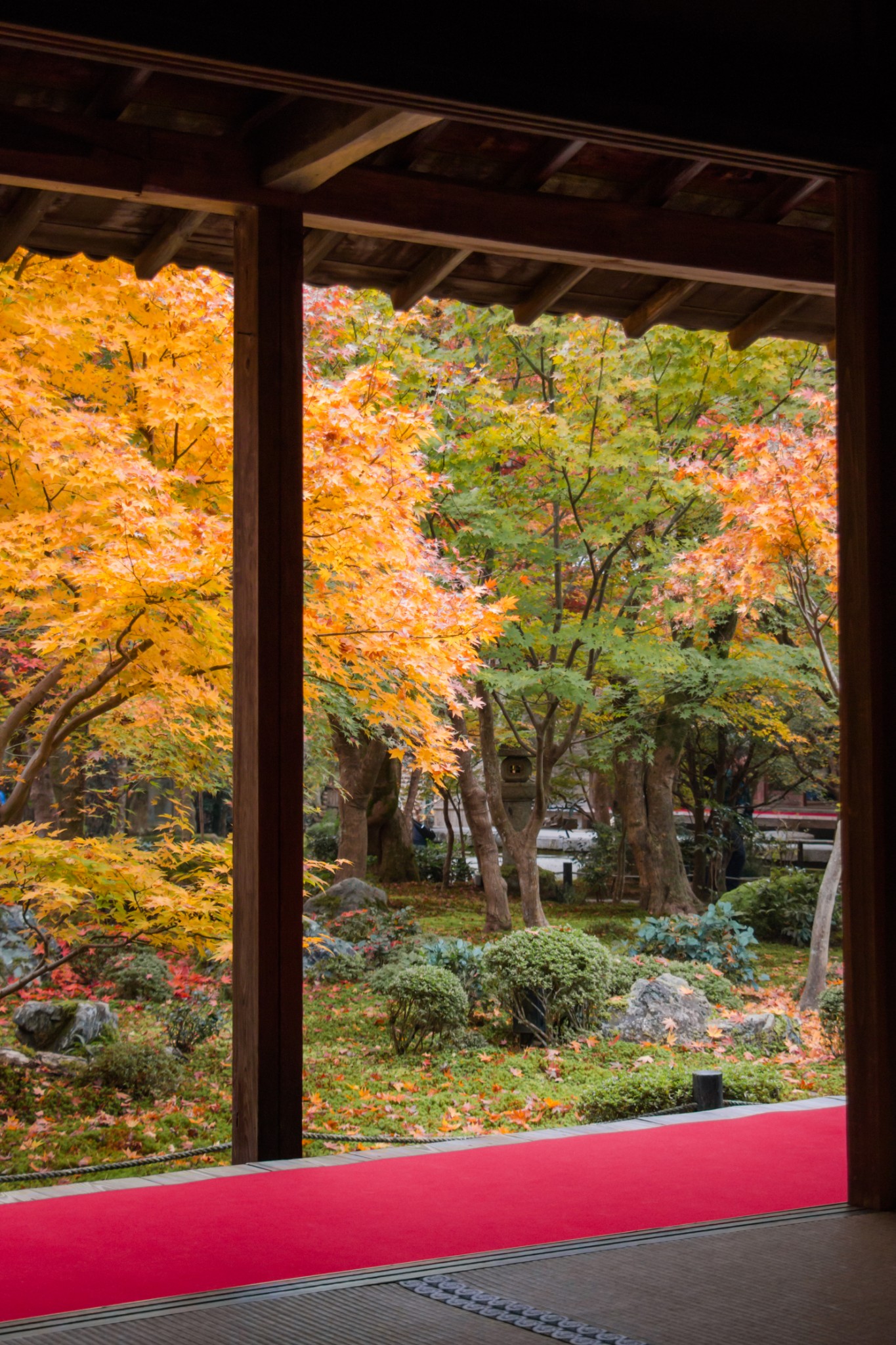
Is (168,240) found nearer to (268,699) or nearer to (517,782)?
(268,699)

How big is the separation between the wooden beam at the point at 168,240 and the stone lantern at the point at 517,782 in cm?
940

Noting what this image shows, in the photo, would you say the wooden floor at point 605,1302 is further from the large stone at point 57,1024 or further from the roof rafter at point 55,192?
the large stone at point 57,1024

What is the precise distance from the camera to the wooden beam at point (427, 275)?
154 inches

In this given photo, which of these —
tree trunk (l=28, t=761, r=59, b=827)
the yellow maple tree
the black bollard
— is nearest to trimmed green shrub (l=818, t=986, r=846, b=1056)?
the black bollard

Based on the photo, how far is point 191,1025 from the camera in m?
8.40

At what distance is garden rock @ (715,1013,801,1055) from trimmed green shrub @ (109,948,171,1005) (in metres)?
4.14

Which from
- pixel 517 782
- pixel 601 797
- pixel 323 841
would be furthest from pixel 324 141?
pixel 601 797

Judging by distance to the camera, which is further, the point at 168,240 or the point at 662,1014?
the point at 662,1014

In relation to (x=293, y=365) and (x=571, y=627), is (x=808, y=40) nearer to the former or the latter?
(x=293, y=365)

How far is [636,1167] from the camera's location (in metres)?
3.49

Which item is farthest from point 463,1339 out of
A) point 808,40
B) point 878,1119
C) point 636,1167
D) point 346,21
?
point 808,40

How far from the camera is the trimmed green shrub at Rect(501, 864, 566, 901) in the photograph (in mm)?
14625

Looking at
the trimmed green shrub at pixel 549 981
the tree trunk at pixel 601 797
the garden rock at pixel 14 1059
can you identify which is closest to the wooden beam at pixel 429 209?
the trimmed green shrub at pixel 549 981

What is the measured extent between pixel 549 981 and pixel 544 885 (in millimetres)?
6348
